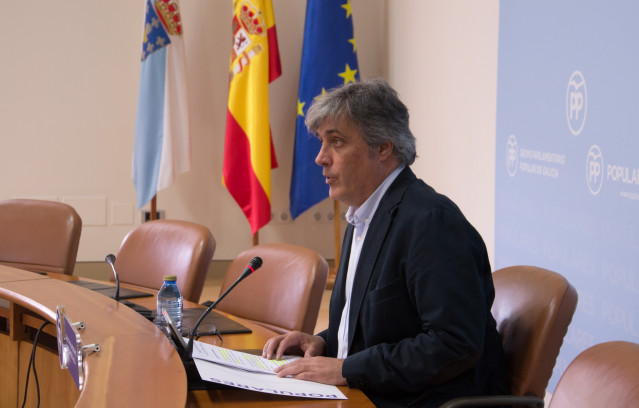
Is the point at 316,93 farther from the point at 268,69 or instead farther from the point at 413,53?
the point at 413,53

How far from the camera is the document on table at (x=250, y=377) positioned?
1.65 meters

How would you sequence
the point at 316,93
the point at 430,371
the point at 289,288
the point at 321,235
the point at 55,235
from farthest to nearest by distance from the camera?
the point at 321,235, the point at 316,93, the point at 55,235, the point at 289,288, the point at 430,371

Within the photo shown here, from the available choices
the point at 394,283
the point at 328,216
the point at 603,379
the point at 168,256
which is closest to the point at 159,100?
the point at 328,216

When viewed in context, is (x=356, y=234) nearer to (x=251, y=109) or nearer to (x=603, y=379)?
(x=603, y=379)

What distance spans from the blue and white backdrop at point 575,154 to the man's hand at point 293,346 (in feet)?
4.14

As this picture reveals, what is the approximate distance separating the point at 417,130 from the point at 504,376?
356 centimetres

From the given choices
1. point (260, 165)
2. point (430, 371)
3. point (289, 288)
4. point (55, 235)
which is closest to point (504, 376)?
point (430, 371)

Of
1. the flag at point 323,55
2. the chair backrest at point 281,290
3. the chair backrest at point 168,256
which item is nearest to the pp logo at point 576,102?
the chair backrest at point 281,290

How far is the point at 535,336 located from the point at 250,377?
0.70 meters

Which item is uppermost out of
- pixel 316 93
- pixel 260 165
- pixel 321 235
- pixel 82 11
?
pixel 82 11

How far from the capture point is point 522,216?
367 centimetres

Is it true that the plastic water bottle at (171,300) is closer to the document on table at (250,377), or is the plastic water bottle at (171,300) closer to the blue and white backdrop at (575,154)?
the document on table at (250,377)

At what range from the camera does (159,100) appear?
5.79m

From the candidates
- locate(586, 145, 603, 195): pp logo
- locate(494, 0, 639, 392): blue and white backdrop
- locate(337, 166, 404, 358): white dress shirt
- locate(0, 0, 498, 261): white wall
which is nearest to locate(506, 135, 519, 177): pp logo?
locate(494, 0, 639, 392): blue and white backdrop
